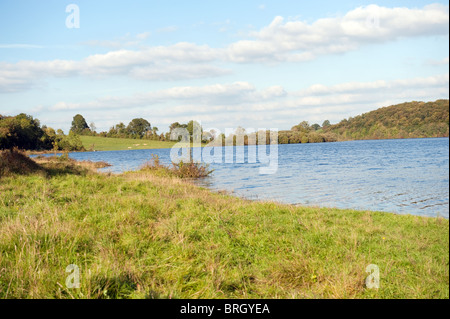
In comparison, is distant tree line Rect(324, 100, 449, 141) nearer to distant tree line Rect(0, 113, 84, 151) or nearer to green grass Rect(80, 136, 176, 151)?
distant tree line Rect(0, 113, 84, 151)

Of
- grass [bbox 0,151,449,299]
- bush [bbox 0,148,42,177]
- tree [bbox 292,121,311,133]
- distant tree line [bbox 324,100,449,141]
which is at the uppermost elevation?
tree [bbox 292,121,311,133]

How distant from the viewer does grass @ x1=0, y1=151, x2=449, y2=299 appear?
15.1ft

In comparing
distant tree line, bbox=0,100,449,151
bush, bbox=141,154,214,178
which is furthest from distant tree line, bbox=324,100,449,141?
bush, bbox=141,154,214,178

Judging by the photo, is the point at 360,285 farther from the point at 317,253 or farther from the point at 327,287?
the point at 317,253

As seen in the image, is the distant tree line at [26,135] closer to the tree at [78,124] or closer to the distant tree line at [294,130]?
the distant tree line at [294,130]

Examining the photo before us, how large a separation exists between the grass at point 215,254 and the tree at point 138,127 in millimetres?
123268

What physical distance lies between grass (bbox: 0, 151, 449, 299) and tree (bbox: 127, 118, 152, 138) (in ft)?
404

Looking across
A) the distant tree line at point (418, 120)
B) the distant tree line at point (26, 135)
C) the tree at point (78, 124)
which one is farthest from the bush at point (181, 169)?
the tree at point (78, 124)

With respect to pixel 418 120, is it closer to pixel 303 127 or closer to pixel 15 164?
pixel 15 164

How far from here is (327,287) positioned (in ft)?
16.0

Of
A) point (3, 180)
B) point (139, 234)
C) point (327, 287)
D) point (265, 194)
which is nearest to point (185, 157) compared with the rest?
point (265, 194)

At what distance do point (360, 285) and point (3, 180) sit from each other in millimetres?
15067

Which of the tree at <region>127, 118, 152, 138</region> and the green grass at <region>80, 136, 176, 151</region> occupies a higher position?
the tree at <region>127, 118, 152, 138</region>
